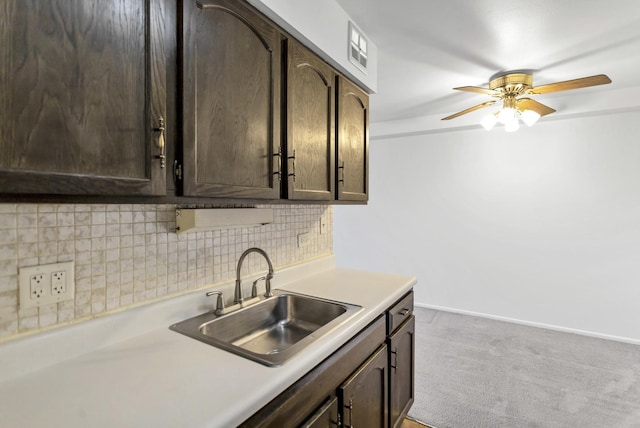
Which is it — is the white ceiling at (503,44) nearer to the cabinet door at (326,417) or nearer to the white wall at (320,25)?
the white wall at (320,25)

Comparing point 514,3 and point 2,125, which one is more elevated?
point 514,3

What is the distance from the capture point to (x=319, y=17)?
1.47 metres

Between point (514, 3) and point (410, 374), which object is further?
point (410, 374)

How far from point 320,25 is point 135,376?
5.10 ft

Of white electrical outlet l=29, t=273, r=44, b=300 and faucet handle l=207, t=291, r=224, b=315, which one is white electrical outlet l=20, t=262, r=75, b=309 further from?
faucet handle l=207, t=291, r=224, b=315

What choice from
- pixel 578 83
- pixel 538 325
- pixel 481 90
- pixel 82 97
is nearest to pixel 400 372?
pixel 82 97

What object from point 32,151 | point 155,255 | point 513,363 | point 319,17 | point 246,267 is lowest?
point 513,363

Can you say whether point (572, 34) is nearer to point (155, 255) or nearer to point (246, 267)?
point (246, 267)

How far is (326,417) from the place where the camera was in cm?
104

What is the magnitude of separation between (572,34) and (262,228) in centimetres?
219

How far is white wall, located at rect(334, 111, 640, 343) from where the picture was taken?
2977mm

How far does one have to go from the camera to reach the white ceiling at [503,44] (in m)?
1.65

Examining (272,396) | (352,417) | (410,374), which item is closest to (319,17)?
(272,396)

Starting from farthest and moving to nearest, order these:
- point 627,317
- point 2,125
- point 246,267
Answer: point 627,317 → point 246,267 → point 2,125
